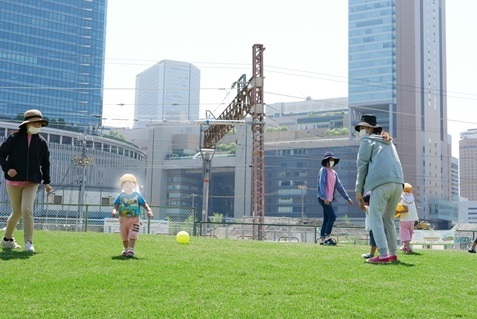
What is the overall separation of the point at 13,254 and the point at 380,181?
17.4 ft

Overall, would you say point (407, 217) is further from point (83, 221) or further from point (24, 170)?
point (83, 221)

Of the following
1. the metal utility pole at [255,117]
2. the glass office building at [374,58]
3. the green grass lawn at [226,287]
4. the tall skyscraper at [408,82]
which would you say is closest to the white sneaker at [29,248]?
the green grass lawn at [226,287]

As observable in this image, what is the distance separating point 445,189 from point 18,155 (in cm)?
14565

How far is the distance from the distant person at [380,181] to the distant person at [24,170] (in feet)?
15.7

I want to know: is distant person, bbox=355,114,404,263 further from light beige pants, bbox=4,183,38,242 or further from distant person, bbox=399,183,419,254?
light beige pants, bbox=4,183,38,242

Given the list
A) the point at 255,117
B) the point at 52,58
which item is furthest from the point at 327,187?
the point at 52,58

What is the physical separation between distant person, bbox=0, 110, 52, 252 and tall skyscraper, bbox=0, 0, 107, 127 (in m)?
119

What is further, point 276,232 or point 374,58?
point 374,58

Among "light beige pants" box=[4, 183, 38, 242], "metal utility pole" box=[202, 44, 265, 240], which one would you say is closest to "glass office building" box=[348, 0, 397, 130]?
"metal utility pole" box=[202, 44, 265, 240]

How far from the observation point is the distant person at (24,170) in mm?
9375

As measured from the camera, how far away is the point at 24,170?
9.37 meters

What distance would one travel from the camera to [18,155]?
942 cm

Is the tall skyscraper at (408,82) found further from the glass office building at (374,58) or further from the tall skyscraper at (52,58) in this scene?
the tall skyscraper at (52,58)

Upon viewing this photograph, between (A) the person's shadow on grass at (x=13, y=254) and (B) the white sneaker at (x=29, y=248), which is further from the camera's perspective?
(B) the white sneaker at (x=29, y=248)
